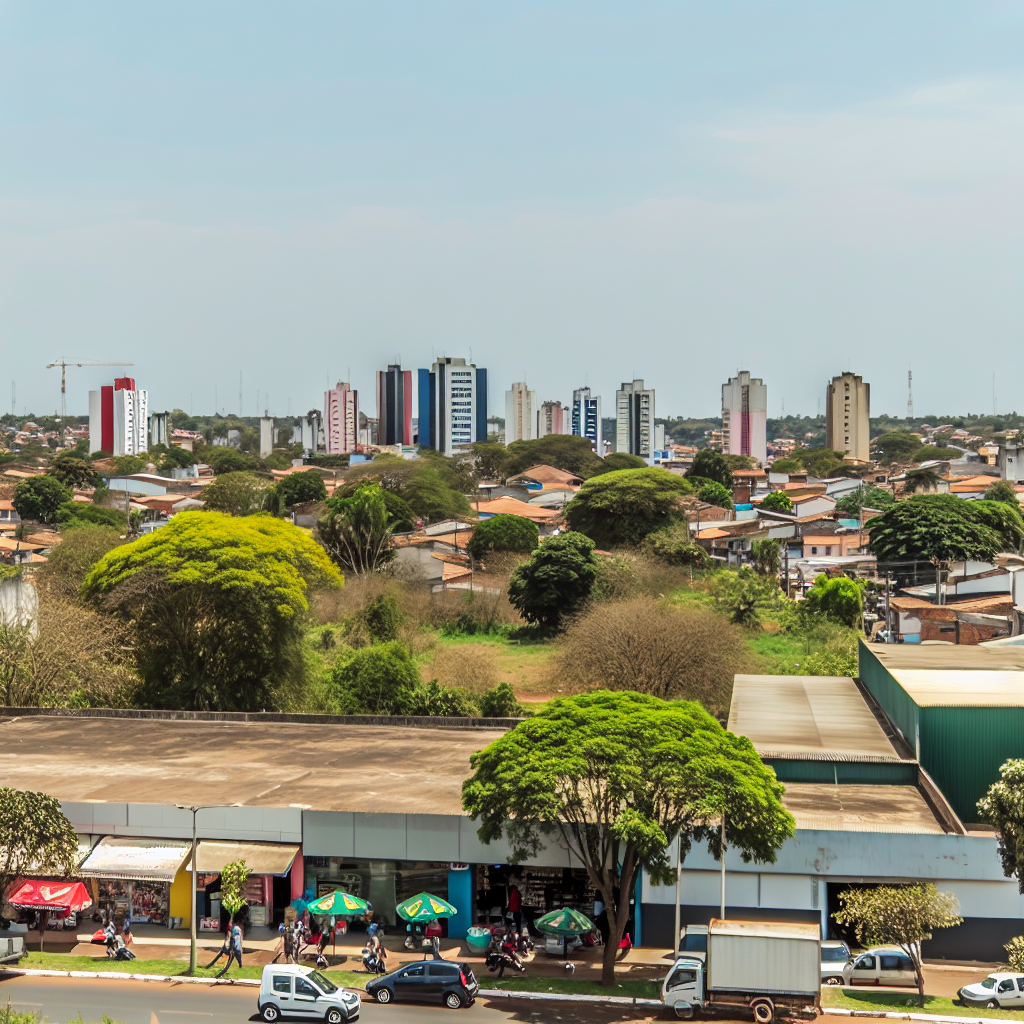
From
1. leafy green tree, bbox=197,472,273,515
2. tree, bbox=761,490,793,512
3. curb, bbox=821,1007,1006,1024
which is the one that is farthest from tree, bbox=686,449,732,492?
curb, bbox=821,1007,1006,1024

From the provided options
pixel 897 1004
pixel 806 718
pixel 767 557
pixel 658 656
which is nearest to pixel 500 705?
pixel 658 656

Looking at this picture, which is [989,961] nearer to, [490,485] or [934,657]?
[934,657]

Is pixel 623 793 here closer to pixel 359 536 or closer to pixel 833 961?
pixel 833 961

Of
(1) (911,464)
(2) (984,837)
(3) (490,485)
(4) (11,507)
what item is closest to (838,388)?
(1) (911,464)

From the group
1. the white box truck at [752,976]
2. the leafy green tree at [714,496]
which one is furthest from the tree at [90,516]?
the white box truck at [752,976]

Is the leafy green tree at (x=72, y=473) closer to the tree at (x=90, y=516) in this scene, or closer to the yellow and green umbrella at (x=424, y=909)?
the tree at (x=90, y=516)

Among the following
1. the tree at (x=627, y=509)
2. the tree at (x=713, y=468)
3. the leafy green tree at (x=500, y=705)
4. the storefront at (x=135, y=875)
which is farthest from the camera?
the tree at (x=713, y=468)
